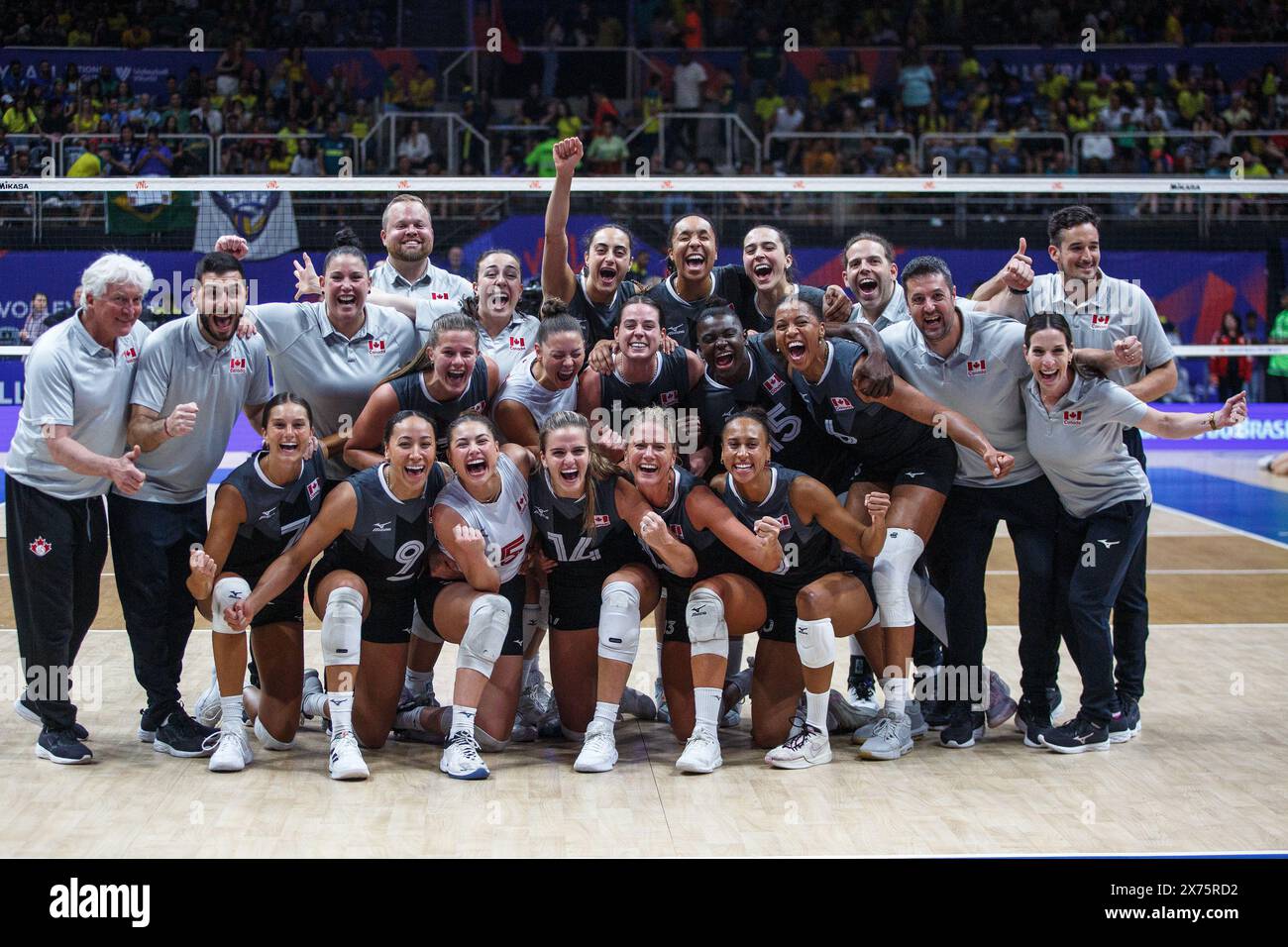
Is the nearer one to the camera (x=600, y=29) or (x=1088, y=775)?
(x=1088, y=775)

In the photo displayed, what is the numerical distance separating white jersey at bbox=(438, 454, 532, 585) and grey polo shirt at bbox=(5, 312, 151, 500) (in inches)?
63.5

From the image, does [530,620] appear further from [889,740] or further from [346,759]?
[889,740]

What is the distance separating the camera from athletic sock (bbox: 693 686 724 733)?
637cm

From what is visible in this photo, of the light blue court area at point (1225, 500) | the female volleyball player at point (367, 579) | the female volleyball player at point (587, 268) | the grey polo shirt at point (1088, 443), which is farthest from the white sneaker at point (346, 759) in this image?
the light blue court area at point (1225, 500)

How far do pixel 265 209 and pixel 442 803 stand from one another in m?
13.7

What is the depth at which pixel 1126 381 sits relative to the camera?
7.07 metres

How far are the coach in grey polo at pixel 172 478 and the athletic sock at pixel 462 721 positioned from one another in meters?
1.27

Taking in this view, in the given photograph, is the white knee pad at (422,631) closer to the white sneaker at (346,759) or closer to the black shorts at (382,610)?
the black shorts at (382,610)

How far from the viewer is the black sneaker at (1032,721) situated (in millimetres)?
6727

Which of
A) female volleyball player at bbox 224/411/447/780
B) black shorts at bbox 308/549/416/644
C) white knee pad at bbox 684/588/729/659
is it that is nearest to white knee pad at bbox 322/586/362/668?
female volleyball player at bbox 224/411/447/780


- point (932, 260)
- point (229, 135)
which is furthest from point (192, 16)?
point (932, 260)

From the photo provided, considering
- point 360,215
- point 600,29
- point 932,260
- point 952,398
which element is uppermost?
point 600,29

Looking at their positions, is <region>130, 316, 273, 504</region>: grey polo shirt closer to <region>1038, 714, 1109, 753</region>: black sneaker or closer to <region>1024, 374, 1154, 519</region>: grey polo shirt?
<region>1024, 374, 1154, 519</region>: grey polo shirt

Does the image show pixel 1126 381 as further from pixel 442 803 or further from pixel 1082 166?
pixel 1082 166
